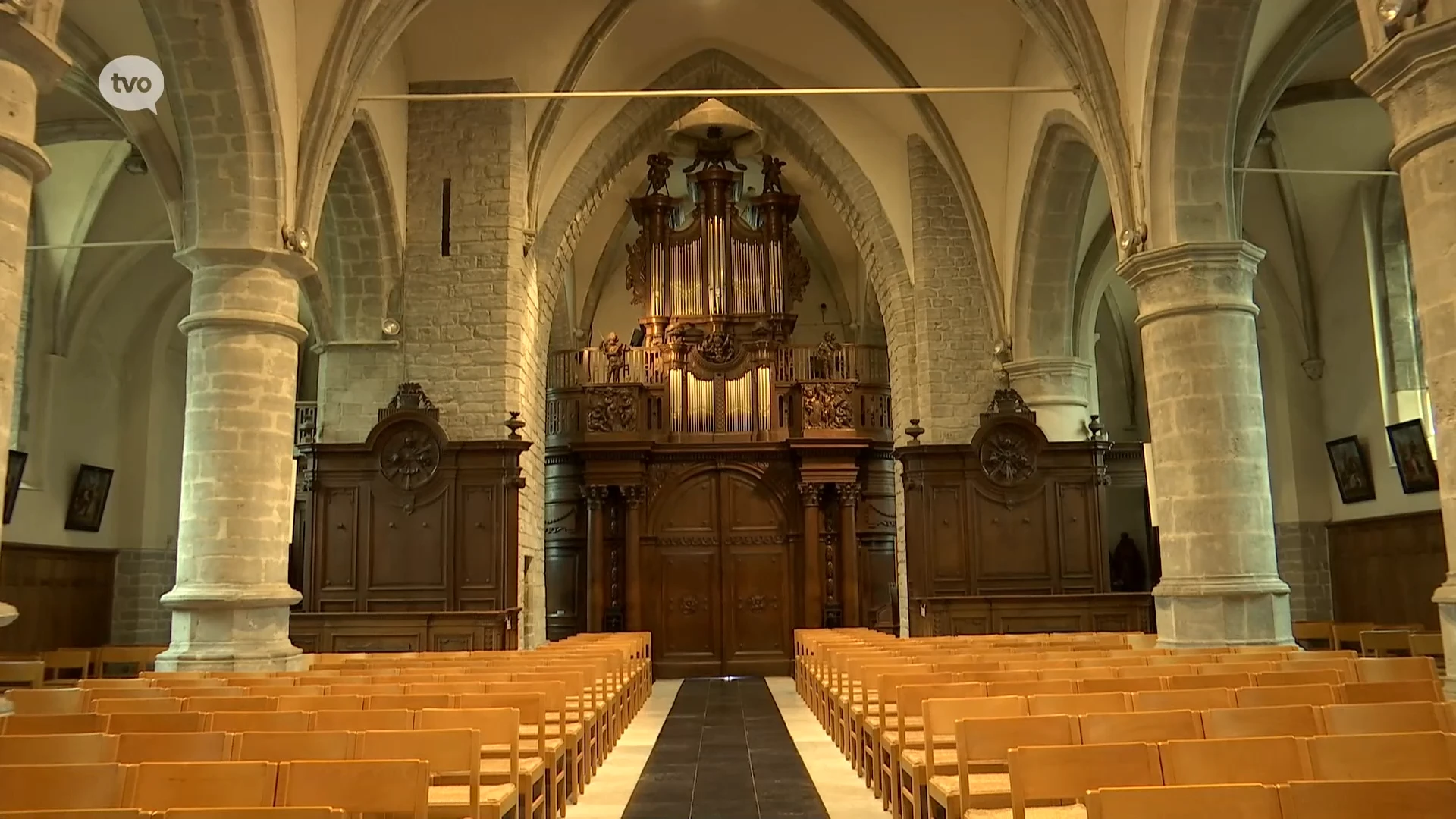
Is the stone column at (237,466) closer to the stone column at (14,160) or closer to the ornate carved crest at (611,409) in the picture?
the stone column at (14,160)

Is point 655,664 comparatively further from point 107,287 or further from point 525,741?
point 525,741

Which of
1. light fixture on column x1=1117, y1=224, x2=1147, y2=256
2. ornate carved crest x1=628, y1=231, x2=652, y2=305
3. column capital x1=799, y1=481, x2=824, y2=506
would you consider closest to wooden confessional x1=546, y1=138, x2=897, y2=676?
column capital x1=799, y1=481, x2=824, y2=506

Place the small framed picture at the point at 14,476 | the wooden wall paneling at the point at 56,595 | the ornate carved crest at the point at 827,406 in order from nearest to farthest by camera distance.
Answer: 1. the small framed picture at the point at 14,476
2. the wooden wall paneling at the point at 56,595
3. the ornate carved crest at the point at 827,406

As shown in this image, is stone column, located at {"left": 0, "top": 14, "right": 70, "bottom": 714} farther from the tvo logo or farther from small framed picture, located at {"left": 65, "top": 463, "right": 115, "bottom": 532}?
small framed picture, located at {"left": 65, "top": 463, "right": 115, "bottom": 532}

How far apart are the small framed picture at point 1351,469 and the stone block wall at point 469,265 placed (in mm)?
10809

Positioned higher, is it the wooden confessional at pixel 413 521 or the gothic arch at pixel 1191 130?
the gothic arch at pixel 1191 130

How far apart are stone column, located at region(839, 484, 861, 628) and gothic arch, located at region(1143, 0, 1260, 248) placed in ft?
28.0

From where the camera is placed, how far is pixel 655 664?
55.3ft

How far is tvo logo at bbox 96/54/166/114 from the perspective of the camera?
8.74m

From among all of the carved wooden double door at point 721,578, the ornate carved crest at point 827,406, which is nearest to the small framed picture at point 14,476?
the carved wooden double door at point 721,578

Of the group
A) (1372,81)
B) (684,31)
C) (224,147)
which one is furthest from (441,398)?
(1372,81)

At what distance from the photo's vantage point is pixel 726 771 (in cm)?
778

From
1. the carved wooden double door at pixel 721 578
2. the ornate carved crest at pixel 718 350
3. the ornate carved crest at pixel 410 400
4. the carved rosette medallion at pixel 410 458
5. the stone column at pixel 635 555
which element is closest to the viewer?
the carved rosette medallion at pixel 410 458

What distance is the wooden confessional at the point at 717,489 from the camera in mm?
16938
